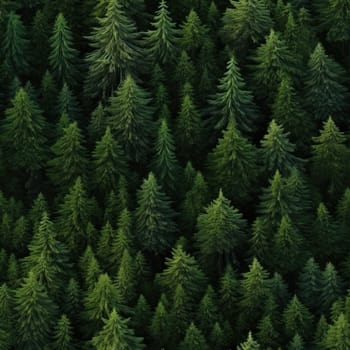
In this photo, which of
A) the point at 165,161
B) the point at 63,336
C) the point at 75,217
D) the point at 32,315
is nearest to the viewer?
the point at 63,336

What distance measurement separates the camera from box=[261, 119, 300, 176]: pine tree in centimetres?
8938

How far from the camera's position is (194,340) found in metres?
84.4

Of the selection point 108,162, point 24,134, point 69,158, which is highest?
point 108,162

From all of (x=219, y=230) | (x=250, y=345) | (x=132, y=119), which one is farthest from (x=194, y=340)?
(x=132, y=119)

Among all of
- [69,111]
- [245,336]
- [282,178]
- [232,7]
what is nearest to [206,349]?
[245,336]

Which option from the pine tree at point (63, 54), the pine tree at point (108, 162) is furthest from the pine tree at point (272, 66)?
the pine tree at point (63, 54)

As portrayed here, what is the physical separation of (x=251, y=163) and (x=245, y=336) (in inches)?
407

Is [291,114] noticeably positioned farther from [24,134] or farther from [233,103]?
[24,134]

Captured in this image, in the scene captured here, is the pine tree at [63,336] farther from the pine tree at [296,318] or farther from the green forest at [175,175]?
the pine tree at [296,318]

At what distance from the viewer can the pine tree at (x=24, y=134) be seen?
91.8 metres

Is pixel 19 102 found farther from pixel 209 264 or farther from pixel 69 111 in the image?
pixel 209 264

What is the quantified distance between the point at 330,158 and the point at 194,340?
14.8m

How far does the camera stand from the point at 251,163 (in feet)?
296

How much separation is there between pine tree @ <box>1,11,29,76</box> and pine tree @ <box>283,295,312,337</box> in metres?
24.4
